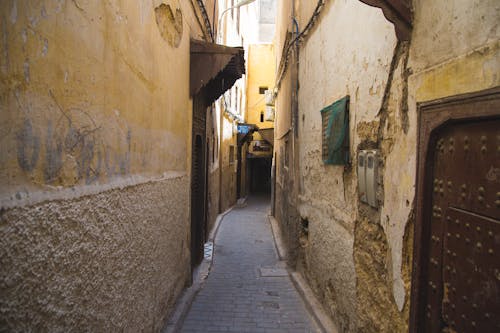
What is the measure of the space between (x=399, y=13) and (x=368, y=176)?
1310 mm

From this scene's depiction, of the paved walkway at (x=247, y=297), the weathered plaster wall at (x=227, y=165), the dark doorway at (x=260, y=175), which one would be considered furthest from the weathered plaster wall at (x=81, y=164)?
the dark doorway at (x=260, y=175)

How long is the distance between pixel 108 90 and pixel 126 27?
599 mm

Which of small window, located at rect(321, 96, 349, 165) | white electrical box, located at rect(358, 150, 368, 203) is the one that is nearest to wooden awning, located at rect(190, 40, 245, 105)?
small window, located at rect(321, 96, 349, 165)

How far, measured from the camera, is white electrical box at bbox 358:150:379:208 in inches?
113

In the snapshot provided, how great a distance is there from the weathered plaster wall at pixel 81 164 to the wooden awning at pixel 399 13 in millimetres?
1709

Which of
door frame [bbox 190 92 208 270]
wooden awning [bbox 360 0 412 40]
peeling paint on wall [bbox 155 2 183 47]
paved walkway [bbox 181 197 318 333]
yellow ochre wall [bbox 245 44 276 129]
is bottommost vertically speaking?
paved walkway [bbox 181 197 318 333]

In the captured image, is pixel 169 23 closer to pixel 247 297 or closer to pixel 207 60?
pixel 207 60

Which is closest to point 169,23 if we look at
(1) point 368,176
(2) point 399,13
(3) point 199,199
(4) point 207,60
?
(4) point 207,60

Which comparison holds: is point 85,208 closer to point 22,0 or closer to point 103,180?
point 103,180

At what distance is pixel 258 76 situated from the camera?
2350cm

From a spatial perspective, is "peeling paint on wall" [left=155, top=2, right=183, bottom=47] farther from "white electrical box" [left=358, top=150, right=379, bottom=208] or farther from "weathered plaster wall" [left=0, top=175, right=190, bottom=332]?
"white electrical box" [left=358, top=150, right=379, bottom=208]

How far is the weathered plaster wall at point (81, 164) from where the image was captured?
4.24ft

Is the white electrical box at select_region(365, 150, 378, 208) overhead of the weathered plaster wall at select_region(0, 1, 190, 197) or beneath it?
beneath

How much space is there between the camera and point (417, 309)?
2113 mm
